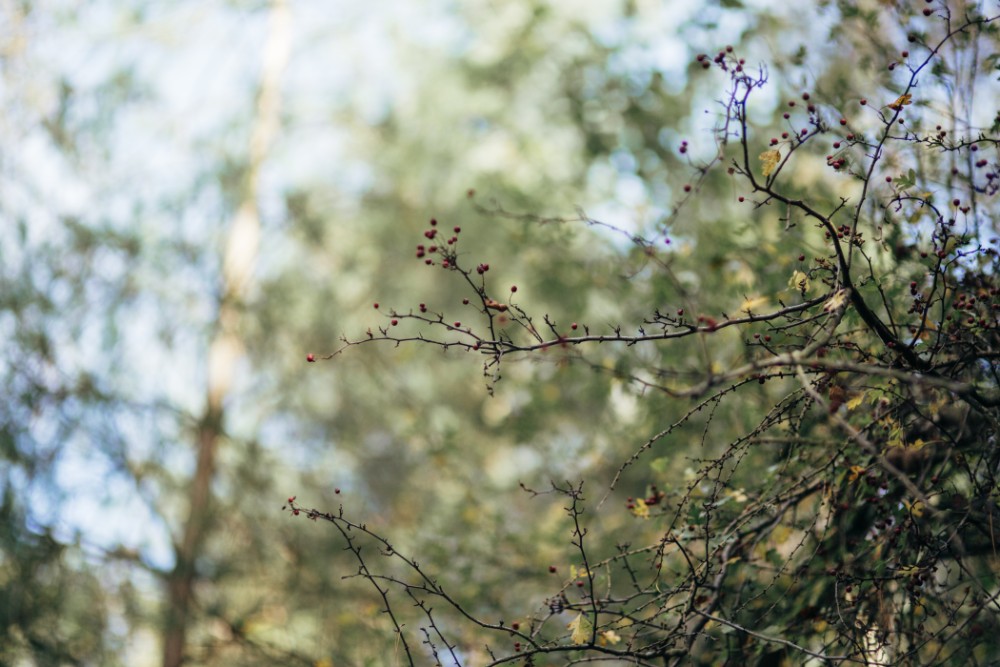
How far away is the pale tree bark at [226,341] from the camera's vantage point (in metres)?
6.69

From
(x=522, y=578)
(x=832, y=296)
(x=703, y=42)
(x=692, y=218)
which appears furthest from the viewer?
(x=692, y=218)

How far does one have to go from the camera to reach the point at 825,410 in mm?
2453

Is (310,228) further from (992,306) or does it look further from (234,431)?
(992,306)

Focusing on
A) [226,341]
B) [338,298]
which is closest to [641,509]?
[226,341]

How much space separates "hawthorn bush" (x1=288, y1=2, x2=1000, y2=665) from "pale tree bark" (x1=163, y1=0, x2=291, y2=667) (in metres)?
2.04

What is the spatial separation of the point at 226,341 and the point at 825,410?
5.92 metres

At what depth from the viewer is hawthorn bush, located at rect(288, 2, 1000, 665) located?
272 cm

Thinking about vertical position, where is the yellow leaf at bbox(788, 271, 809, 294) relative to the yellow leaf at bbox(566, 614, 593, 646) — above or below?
above

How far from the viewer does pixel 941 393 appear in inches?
135

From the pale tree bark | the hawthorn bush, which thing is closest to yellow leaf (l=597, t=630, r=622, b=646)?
the hawthorn bush

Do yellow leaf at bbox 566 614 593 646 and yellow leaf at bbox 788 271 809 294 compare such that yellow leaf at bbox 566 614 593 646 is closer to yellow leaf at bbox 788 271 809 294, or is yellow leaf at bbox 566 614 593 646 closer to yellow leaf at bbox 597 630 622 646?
yellow leaf at bbox 597 630 622 646

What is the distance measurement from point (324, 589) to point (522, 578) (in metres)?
1.85

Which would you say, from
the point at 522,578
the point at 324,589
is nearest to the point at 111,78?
the point at 324,589

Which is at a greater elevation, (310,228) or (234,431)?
(310,228)
